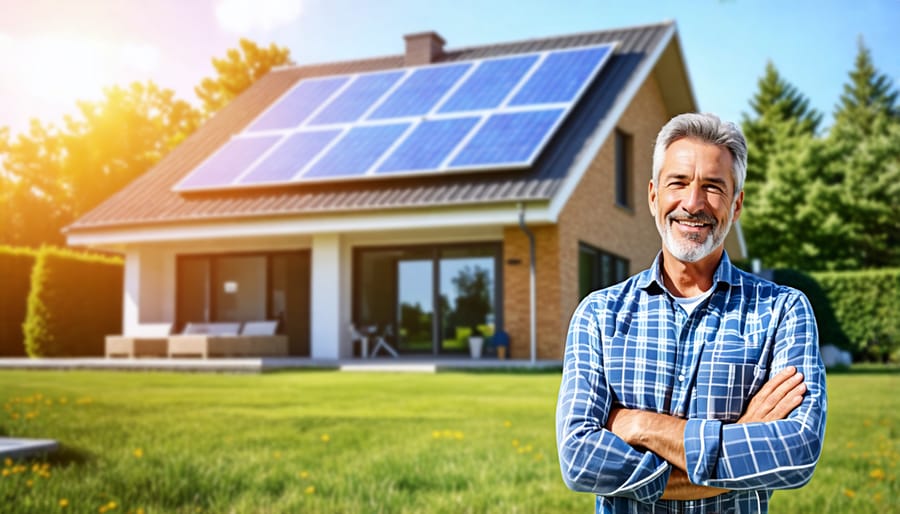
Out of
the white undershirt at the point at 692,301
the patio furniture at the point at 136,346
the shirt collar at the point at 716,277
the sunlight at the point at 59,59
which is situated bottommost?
the patio furniture at the point at 136,346

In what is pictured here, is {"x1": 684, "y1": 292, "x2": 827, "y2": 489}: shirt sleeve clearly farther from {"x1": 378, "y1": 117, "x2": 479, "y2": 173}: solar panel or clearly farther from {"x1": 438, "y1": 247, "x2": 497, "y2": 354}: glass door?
{"x1": 438, "y1": 247, "x2": 497, "y2": 354}: glass door

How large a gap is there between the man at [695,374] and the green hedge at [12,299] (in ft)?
63.1

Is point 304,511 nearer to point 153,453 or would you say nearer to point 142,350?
point 153,453

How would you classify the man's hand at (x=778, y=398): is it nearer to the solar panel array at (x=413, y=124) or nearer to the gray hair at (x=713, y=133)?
the gray hair at (x=713, y=133)

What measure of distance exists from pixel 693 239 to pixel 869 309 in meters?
19.2

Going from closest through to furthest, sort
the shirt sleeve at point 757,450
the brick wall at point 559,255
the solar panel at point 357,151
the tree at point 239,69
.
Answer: the shirt sleeve at point 757,450 < the brick wall at point 559,255 < the solar panel at point 357,151 < the tree at point 239,69

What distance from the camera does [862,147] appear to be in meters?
31.5

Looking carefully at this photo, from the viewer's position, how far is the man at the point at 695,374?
1847 mm

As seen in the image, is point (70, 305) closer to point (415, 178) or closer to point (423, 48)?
point (415, 178)

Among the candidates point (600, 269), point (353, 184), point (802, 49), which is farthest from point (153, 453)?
point (600, 269)

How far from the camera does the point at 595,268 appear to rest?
53.6 feet

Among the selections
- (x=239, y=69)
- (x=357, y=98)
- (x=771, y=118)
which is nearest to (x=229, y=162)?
(x=357, y=98)

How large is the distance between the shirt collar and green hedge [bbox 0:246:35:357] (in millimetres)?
19238

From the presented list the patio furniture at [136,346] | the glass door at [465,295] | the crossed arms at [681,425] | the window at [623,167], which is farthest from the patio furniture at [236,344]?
the crossed arms at [681,425]
